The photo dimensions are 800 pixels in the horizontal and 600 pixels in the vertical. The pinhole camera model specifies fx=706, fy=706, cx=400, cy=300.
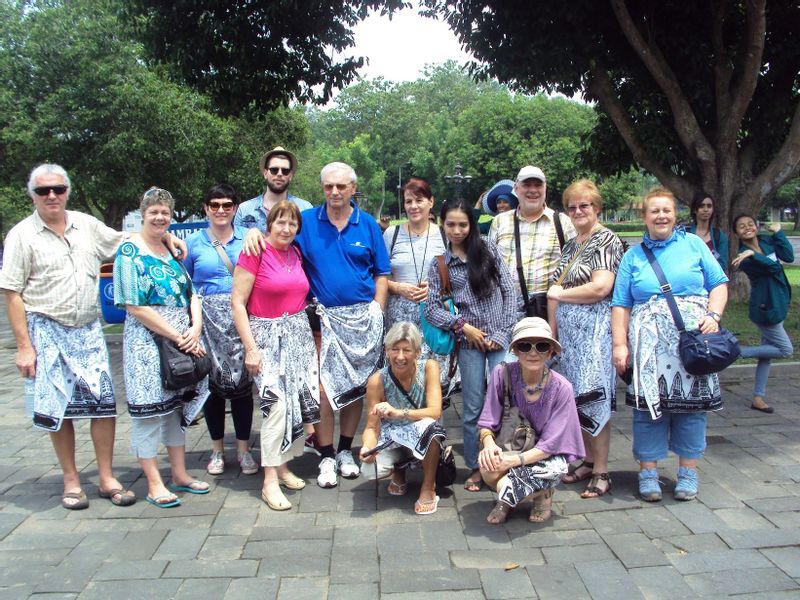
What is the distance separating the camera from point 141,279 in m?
3.94

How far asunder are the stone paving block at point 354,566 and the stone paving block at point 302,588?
6 cm

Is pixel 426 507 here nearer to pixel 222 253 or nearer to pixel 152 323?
pixel 152 323

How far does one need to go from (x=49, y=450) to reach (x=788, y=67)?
10731 mm

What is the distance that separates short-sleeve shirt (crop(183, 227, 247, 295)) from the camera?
4.49 metres

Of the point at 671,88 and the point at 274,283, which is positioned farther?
the point at 671,88

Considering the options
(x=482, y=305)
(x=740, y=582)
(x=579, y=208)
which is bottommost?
(x=740, y=582)

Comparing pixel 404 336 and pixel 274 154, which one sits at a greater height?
pixel 274 154

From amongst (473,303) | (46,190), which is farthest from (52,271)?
(473,303)

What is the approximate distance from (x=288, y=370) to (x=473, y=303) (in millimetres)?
1176

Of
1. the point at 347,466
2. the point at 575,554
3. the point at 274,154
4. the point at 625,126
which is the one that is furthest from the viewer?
the point at 625,126

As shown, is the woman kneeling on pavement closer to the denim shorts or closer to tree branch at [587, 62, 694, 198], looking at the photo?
the denim shorts

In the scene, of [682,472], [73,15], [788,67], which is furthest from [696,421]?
[73,15]

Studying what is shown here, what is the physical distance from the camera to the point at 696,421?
401cm

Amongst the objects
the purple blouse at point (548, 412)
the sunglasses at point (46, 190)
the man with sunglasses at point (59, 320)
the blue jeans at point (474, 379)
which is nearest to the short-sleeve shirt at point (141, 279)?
the man with sunglasses at point (59, 320)
